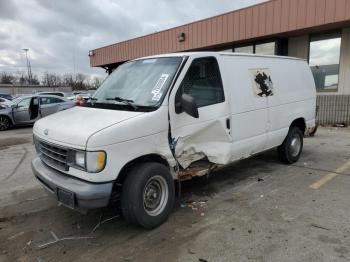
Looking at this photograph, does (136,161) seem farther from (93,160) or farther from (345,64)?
(345,64)

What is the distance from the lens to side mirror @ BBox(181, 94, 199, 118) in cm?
396

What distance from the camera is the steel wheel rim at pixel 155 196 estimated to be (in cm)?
391

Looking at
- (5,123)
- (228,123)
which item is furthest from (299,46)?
(5,123)

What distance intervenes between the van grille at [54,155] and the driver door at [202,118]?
133 centimetres

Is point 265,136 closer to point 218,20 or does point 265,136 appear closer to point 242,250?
point 242,250

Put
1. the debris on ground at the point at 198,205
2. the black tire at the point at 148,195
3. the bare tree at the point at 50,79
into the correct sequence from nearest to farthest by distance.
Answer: the black tire at the point at 148,195
the debris on ground at the point at 198,205
the bare tree at the point at 50,79

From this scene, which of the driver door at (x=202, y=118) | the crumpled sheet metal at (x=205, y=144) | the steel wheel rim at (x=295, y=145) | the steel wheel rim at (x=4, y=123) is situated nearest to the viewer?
the driver door at (x=202, y=118)

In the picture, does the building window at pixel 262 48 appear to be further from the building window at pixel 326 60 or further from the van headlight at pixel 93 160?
the van headlight at pixel 93 160

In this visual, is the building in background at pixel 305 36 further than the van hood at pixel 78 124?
Yes

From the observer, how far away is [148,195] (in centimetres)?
393

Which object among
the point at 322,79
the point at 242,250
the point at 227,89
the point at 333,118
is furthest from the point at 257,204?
the point at 322,79

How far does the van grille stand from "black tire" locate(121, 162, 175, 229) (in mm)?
754

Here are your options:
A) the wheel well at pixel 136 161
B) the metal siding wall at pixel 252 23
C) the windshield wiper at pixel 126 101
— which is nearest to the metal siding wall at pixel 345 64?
the metal siding wall at pixel 252 23

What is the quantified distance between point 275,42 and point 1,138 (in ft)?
36.7
